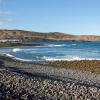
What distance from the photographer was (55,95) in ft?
40.7

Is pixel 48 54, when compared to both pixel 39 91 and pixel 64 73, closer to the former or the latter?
pixel 64 73

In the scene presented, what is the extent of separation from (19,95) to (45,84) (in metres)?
3.29

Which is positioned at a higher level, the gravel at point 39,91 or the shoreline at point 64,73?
the gravel at point 39,91

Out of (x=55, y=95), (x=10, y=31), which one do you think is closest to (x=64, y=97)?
(x=55, y=95)

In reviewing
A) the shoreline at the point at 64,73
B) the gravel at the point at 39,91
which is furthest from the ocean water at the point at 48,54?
the gravel at the point at 39,91

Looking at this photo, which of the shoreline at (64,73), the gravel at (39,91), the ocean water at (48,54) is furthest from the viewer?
the ocean water at (48,54)

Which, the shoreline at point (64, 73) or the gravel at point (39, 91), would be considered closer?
the gravel at point (39, 91)

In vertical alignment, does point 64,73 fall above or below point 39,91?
below

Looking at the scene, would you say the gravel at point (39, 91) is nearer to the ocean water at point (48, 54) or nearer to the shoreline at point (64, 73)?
the shoreline at point (64, 73)

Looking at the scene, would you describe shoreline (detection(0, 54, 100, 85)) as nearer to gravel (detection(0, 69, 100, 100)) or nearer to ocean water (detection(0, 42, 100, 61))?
gravel (detection(0, 69, 100, 100))

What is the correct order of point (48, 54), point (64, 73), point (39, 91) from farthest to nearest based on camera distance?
point (48, 54) → point (64, 73) → point (39, 91)

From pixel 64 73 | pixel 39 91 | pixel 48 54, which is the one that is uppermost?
pixel 39 91

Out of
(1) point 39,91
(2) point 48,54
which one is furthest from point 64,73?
(2) point 48,54

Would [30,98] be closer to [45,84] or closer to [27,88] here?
[27,88]
